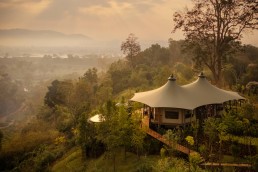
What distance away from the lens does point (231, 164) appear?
13.7 meters

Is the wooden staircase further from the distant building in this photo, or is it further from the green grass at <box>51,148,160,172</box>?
the green grass at <box>51,148,160,172</box>

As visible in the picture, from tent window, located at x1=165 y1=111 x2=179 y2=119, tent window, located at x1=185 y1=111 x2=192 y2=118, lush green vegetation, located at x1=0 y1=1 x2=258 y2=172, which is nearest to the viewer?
lush green vegetation, located at x1=0 y1=1 x2=258 y2=172

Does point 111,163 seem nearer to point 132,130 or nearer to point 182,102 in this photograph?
point 132,130

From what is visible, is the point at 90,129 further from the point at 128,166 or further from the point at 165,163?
the point at 165,163

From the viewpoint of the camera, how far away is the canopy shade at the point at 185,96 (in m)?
18.7

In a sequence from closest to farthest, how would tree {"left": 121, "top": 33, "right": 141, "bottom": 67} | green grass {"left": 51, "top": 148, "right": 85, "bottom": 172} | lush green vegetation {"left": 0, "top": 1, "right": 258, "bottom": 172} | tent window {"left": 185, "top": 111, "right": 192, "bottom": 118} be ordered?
lush green vegetation {"left": 0, "top": 1, "right": 258, "bottom": 172}, green grass {"left": 51, "top": 148, "right": 85, "bottom": 172}, tent window {"left": 185, "top": 111, "right": 192, "bottom": 118}, tree {"left": 121, "top": 33, "right": 141, "bottom": 67}

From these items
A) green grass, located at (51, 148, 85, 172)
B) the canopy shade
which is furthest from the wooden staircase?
green grass, located at (51, 148, 85, 172)

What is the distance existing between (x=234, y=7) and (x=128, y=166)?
619 inches

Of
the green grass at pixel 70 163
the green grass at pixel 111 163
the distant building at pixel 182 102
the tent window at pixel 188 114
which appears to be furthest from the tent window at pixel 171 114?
the green grass at pixel 70 163

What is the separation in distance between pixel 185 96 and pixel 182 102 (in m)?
0.81

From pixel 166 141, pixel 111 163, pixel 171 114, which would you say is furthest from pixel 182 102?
pixel 111 163

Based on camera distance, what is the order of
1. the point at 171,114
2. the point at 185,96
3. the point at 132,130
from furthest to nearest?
the point at 185,96 < the point at 171,114 < the point at 132,130

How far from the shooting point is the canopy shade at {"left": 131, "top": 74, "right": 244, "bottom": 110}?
18719 mm

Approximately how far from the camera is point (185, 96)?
1933 centimetres
